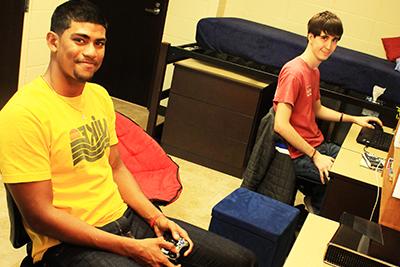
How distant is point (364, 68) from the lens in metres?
3.55

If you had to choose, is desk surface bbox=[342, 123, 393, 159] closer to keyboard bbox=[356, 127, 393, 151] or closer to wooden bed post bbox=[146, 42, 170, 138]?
keyboard bbox=[356, 127, 393, 151]

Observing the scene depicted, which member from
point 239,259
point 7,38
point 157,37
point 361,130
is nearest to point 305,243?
point 239,259

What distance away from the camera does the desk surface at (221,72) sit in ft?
12.3

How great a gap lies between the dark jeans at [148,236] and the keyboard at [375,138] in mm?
1318

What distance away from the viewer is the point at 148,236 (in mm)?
1889

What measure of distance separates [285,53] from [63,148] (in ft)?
7.86

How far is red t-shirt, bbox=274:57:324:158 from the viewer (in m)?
2.80

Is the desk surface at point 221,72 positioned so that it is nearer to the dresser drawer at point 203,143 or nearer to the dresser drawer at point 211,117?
the dresser drawer at point 211,117

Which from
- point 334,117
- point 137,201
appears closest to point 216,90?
point 334,117

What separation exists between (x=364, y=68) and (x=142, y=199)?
216cm

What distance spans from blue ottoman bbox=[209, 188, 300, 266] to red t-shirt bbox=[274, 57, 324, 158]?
1.47ft

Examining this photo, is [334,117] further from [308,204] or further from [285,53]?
[285,53]

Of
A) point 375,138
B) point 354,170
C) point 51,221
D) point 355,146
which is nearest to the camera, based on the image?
point 51,221

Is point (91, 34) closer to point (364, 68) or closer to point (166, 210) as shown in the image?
point (166, 210)
